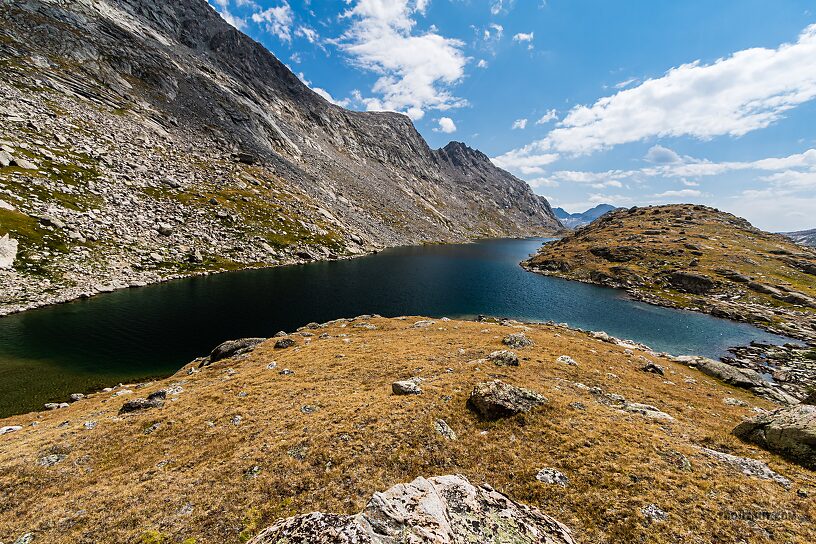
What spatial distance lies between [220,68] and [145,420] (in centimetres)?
24301

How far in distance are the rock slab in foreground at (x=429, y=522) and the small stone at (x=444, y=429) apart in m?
6.08

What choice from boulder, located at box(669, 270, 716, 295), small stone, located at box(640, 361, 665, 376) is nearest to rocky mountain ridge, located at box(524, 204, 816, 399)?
boulder, located at box(669, 270, 716, 295)

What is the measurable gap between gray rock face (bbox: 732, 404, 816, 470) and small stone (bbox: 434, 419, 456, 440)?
50.0 ft

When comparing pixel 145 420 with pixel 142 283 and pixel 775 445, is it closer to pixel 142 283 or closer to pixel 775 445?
pixel 775 445

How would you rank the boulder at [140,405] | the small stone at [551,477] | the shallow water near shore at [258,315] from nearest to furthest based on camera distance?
the small stone at [551,477]
the boulder at [140,405]
the shallow water near shore at [258,315]

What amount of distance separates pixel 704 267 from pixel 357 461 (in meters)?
145

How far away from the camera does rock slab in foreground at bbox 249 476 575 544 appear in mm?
8070

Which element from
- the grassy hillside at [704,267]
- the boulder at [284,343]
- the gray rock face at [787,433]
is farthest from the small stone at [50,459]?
the grassy hillside at [704,267]

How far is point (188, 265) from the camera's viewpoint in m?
84.9

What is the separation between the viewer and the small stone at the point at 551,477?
1391cm

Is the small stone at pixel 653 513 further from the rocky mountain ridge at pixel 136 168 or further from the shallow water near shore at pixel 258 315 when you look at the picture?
the rocky mountain ridge at pixel 136 168

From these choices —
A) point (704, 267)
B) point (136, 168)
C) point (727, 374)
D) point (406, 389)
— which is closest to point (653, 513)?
point (406, 389)

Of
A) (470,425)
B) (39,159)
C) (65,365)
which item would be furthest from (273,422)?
(39,159)

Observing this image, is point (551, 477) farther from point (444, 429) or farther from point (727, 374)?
point (727, 374)
